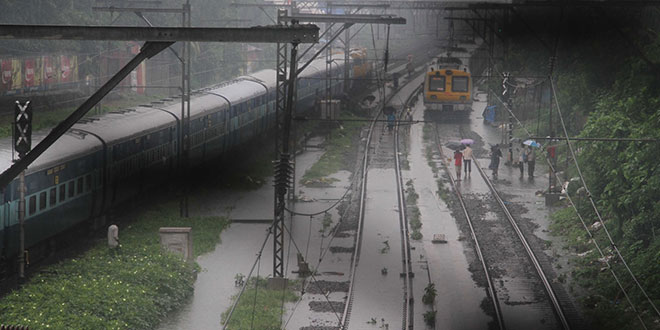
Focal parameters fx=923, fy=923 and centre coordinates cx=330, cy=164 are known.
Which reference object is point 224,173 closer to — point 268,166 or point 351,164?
point 268,166

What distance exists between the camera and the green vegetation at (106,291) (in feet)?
47.0

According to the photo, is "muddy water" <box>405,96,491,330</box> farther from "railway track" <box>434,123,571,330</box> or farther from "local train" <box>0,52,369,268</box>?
"local train" <box>0,52,369,268</box>

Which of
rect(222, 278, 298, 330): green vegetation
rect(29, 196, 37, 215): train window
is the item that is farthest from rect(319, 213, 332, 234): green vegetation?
rect(29, 196, 37, 215): train window

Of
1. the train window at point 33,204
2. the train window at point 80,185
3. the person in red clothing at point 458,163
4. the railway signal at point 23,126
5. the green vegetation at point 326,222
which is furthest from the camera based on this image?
the person in red clothing at point 458,163

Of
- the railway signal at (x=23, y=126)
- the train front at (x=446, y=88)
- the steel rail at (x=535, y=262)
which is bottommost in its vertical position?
the steel rail at (x=535, y=262)

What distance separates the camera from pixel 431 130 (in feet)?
145

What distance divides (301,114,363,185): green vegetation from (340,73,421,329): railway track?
81cm

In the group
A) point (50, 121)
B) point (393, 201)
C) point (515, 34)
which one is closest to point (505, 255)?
point (393, 201)

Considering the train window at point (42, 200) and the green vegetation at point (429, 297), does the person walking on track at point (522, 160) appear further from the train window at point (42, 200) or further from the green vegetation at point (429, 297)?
the train window at point (42, 200)

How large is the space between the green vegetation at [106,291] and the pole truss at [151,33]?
608cm

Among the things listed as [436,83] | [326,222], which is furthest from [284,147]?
[436,83]

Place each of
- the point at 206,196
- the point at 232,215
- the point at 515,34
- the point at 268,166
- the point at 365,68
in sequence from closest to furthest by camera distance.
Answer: the point at 232,215, the point at 206,196, the point at 268,166, the point at 515,34, the point at 365,68

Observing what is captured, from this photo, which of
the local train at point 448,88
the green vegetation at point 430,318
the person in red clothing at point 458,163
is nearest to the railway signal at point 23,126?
the green vegetation at point 430,318

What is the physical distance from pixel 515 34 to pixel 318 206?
28659 millimetres
